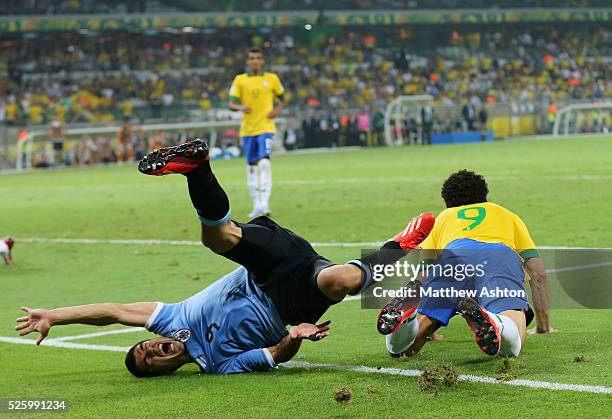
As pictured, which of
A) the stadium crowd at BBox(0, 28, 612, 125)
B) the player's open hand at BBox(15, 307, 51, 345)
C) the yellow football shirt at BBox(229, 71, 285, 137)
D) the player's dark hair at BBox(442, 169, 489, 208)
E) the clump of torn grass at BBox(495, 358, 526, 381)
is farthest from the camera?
the stadium crowd at BBox(0, 28, 612, 125)

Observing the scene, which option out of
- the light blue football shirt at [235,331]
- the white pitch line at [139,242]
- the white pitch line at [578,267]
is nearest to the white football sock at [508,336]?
the light blue football shirt at [235,331]

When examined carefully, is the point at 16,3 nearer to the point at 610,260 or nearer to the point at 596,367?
the point at 610,260

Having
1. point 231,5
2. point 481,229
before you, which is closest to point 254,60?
point 481,229

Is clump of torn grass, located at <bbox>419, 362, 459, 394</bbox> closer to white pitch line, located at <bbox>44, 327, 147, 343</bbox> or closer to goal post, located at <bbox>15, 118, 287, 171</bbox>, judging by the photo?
white pitch line, located at <bbox>44, 327, 147, 343</bbox>

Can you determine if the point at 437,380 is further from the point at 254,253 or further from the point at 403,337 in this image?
the point at 254,253

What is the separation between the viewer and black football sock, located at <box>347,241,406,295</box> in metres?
6.60

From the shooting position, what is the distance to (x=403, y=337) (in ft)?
22.6

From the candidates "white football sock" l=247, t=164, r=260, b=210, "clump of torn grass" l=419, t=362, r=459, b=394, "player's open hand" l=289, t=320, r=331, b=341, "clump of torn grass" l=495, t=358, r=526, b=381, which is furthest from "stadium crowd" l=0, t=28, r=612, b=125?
"clump of torn grass" l=419, t=362, r=459, b=394

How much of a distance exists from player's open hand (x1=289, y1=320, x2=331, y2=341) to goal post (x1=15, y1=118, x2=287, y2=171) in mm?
38830

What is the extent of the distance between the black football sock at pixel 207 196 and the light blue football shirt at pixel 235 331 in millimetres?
504

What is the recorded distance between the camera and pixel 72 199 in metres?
24.7

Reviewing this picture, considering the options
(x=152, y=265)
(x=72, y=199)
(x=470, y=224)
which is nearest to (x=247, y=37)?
(x=72, y=199)

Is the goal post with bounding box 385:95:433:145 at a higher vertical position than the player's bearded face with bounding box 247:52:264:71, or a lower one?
lower

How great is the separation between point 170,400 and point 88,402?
18.0 inches
